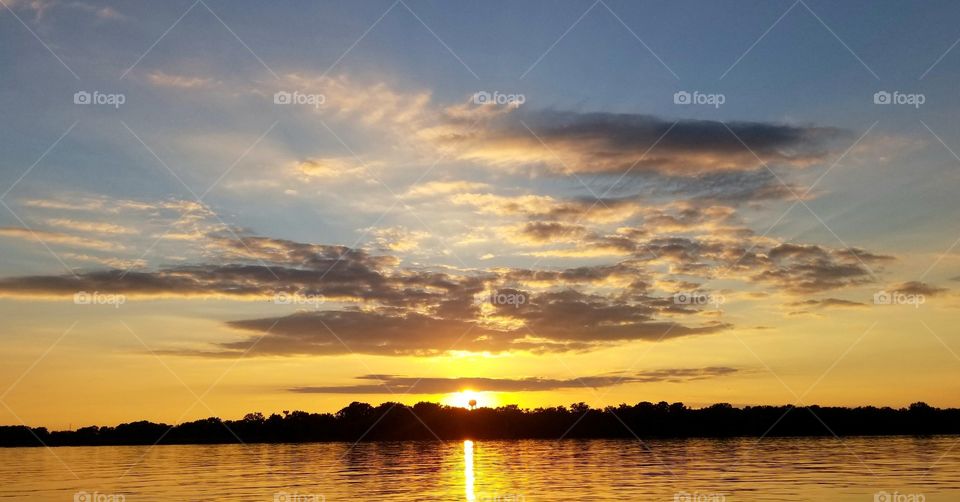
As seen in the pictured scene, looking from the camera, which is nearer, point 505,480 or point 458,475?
point 505,480

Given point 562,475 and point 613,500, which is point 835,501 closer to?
point 613,500

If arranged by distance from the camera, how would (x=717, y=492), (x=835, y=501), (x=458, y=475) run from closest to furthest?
(x=835, y=501), (x=717, y=492), (x=458, y=475)

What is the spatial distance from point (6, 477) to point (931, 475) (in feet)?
375

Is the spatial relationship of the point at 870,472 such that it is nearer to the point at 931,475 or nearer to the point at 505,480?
the point at 931,475

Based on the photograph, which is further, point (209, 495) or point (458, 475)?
point (458, 475)

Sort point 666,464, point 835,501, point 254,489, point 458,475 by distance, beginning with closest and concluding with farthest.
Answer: point 835,501 < point 254,489 < point 458,475 < point 666,464

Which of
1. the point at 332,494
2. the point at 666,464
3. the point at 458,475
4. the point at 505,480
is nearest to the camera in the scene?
the point at 332,494

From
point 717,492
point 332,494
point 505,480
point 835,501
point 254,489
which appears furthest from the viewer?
point 505,480

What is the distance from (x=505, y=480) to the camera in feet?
279

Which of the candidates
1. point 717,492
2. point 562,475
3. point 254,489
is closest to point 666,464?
point 562,475

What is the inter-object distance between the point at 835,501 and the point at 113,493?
217 ft

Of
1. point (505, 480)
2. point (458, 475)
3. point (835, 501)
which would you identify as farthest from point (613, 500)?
point (458, 475)

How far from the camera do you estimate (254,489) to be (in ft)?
260

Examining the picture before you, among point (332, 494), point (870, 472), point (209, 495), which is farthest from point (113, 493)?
point (870, 472)
